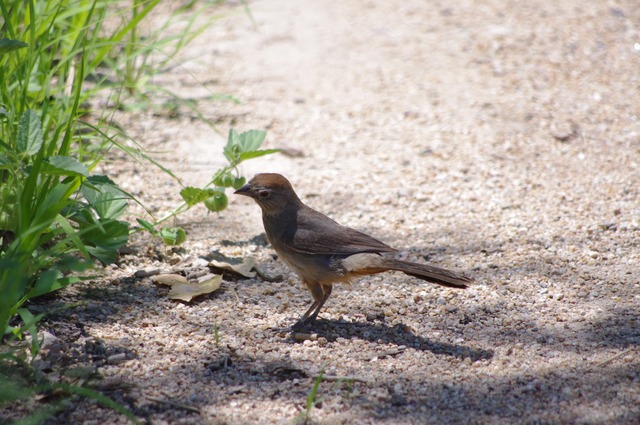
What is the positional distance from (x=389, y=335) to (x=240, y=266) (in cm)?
111

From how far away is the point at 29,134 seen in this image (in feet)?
12.4

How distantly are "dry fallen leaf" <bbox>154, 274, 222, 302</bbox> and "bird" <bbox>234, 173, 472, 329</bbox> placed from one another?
420mm

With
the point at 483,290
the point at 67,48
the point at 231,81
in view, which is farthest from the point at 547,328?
the point at 231,81

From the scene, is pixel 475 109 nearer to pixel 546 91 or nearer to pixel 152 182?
pixel 546 91

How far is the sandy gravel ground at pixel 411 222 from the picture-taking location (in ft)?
11.6

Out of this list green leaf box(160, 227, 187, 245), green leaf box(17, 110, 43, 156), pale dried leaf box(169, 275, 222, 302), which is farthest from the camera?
green leaf box(160, 227, 187, 245)

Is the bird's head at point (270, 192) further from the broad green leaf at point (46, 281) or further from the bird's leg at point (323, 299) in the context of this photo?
the broad green leaf at point (46, 281)

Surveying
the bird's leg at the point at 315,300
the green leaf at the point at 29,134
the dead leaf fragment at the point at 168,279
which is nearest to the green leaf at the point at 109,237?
the dead leaf fragment at the point at 168,279

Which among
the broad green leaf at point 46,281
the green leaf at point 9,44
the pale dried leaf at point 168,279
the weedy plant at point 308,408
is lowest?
the pale dried leaf at point 168,279

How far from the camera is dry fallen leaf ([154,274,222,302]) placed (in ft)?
14.3

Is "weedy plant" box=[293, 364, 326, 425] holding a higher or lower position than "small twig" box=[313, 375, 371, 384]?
higher

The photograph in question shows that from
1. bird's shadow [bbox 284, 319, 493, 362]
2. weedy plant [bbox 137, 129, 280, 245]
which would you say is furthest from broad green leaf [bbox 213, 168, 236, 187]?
bird's shadow [bbox 284, 319, 493, 362]

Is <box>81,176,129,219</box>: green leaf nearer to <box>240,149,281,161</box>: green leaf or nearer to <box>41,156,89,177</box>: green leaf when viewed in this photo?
<box>41,156,89,177</box>: green leaf

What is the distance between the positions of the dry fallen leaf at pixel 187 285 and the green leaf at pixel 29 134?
3.58ft
